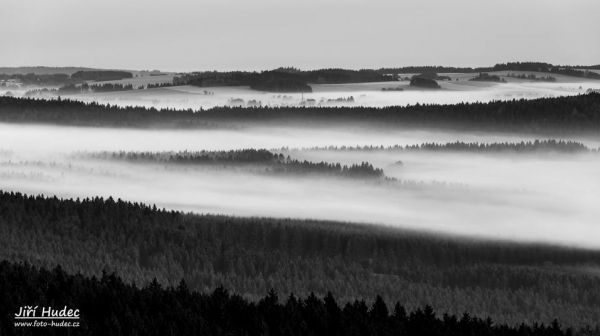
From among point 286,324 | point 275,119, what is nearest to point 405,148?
point 275,119

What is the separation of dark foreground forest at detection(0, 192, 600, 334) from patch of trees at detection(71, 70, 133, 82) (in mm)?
68826

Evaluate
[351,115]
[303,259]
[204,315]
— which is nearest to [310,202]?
[351,115]

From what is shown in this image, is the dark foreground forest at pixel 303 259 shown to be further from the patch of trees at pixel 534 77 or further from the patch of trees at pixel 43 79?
the patch of trees at pixel 43 79

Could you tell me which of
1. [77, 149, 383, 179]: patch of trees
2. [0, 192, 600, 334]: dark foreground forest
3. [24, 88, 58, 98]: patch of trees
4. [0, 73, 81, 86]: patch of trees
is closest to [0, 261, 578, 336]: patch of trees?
[0, 192, 600, 334]: dark foreground forest

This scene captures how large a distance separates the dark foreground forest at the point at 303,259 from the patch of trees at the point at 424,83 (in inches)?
1538

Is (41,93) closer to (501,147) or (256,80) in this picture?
(256,80)

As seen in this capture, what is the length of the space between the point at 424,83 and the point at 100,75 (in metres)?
48.5

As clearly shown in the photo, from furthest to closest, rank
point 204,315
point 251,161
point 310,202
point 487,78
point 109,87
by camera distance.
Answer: point 109,87 < point 487,78 < point 251,161 < point 310,202 < point 204,315

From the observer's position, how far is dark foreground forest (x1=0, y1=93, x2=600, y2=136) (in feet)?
341

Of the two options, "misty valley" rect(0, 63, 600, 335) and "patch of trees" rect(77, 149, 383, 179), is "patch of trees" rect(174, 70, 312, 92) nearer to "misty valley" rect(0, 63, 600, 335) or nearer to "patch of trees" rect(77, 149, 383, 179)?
"misty valley" rect(0, 63, 600, 335)

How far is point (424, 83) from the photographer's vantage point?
120562mm

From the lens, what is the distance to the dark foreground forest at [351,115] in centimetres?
10394

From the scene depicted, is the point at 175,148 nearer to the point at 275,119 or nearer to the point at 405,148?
the point at 275,119

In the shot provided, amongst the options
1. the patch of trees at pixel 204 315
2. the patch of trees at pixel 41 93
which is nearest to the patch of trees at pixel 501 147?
the patch of trees at pixel 41 93
